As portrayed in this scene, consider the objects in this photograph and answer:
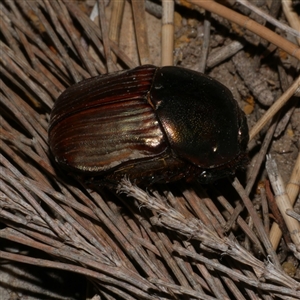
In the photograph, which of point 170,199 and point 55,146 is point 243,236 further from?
point 55,146

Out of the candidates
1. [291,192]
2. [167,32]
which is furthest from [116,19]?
[291,192]

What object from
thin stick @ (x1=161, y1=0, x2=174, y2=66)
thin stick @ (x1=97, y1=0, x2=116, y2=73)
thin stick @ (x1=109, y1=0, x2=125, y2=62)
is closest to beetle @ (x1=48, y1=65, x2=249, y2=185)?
thin stick @ (x1=97, y1=0, x2=116, y2=73)

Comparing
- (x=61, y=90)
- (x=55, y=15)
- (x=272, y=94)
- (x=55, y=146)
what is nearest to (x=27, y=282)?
(x=55, y=146)

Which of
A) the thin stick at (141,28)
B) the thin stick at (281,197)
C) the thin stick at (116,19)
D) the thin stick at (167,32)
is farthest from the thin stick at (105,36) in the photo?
the thin stick at (281,197)

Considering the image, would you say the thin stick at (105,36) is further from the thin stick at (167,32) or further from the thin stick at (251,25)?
→ the thin stick at (251,25)

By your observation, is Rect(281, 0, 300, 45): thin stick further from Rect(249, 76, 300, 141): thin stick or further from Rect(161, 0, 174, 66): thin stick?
Rect(161, 0, 174, 66): thin stick

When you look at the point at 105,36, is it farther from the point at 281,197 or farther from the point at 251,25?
the point at 281,197
